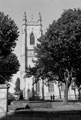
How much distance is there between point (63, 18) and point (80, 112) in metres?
17.2

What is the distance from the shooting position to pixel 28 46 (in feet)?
230

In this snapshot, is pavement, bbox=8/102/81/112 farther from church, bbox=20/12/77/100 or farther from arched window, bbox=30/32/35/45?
arched window, bbox=30/32/35/45

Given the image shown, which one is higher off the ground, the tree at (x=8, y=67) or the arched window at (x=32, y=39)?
the arched window at (x=32, y=39)

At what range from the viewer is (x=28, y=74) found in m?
35.2

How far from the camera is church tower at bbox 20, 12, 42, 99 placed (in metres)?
64.8

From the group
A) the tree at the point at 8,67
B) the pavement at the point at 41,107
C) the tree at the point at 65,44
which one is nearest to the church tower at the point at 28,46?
the tree at the point at 8,67

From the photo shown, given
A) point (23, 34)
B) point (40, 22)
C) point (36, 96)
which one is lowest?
point (36, 96)

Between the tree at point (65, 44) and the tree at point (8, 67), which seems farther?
the tree at point (8, 67)

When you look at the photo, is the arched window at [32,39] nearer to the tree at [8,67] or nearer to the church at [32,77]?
the church at [32,77]

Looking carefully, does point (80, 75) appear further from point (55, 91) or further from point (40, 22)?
point (40, 22)

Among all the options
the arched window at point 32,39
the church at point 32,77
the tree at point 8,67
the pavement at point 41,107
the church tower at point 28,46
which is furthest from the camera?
the arched window at point 32,39

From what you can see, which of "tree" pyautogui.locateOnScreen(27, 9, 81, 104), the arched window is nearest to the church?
the arched window

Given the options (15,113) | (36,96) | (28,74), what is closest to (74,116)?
(15,113)

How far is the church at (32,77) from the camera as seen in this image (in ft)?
203
